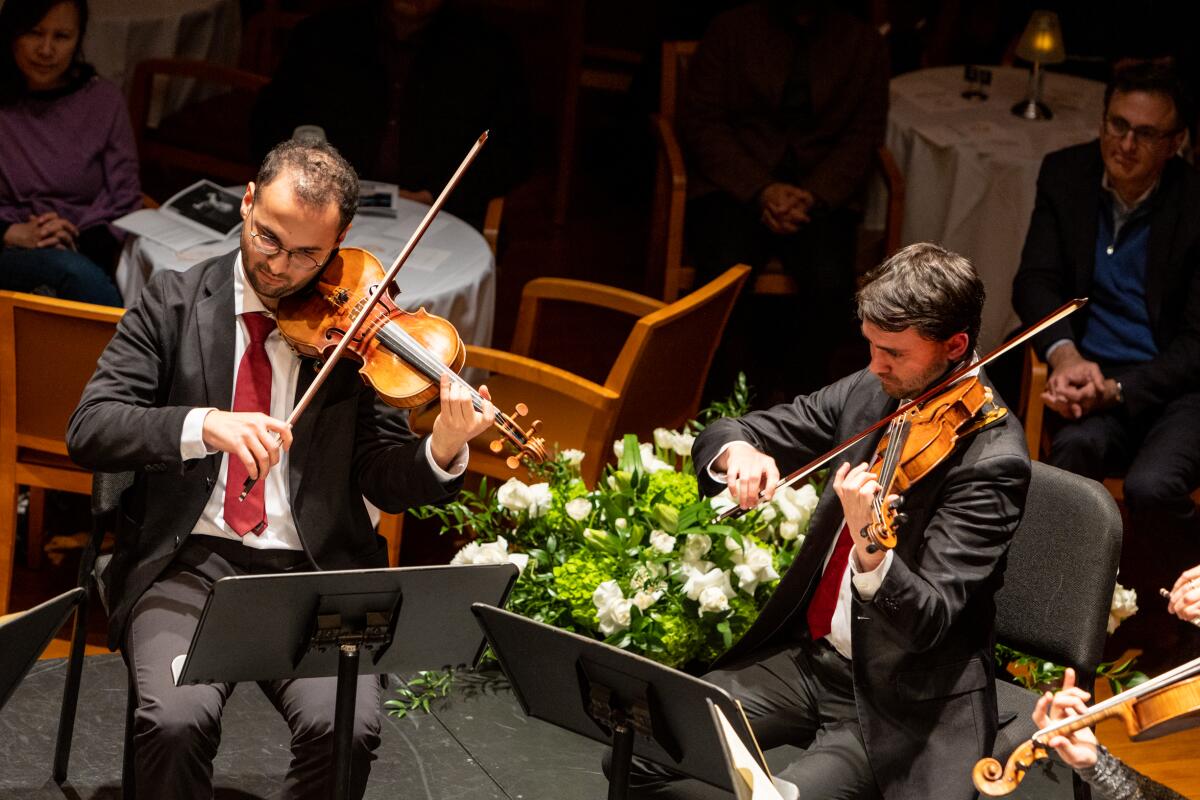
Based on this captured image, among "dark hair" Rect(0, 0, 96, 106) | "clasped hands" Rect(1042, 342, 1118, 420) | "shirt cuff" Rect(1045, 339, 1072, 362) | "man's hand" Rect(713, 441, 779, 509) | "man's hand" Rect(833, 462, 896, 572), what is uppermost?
"dark hair" Rect(0, 0, 96, 106)

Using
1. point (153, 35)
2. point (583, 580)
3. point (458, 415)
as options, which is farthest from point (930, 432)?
point (153, 35)

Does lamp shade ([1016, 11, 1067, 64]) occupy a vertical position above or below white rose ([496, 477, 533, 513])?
above

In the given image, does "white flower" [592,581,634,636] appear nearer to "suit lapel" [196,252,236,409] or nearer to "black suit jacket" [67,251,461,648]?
→ "black suit jacket" [67,251,461,648]

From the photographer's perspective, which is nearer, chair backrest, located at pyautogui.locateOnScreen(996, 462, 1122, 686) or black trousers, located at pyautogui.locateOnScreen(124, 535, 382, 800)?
black trousers, located at pyautogui.locateOnScreen(124, 535, 382, 800)

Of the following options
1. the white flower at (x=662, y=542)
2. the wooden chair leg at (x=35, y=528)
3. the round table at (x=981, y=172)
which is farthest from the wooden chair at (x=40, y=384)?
the round table at (x=981, y=172)

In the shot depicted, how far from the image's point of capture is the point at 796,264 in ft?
15.4

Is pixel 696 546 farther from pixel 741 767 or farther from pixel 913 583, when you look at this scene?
pixel 741 767

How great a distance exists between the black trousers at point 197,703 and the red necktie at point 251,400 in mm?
69

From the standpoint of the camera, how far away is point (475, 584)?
2283 millimetres

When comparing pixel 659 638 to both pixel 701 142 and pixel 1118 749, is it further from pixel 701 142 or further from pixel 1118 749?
pixel 701 142

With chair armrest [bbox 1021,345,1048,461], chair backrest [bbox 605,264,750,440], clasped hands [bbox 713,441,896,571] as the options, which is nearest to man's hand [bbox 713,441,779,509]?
clasped hands [bbox 713,441,896,571]

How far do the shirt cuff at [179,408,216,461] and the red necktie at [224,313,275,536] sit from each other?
0.17 m

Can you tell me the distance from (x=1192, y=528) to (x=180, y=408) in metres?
3.05

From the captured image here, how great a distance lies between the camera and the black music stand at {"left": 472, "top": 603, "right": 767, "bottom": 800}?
2074 millimetres
